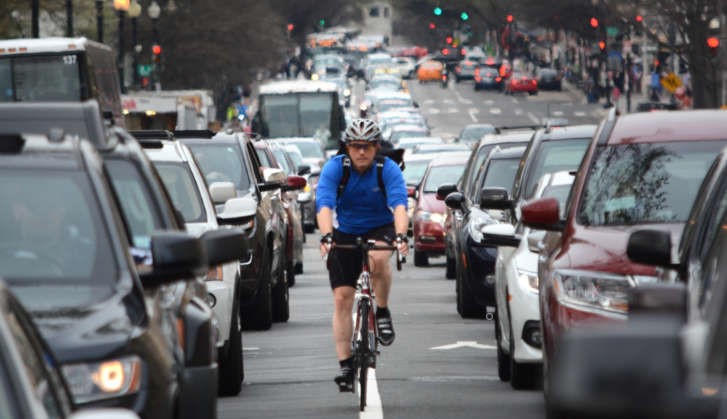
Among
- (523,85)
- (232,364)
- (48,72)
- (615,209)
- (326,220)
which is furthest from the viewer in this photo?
(523,85)

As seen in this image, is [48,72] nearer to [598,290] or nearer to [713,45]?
[598,290]

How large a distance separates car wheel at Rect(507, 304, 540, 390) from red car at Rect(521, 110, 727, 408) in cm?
125

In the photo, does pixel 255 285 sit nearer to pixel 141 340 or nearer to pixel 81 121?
pixel 81 121

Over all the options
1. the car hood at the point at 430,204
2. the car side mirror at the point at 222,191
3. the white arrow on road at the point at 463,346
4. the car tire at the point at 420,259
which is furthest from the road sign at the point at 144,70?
the car side mirror at the point at 222,191

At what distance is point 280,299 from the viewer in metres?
17.9

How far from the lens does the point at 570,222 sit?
977 cm

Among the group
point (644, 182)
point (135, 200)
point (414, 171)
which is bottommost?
point (414, 171)

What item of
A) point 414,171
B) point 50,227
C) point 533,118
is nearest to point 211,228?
point 50,227

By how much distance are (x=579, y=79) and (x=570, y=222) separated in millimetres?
117576

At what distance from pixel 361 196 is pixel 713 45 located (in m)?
52.7

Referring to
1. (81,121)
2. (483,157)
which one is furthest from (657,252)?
(483,157)

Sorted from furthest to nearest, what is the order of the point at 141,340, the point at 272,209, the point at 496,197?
the point at 272,209 < the point at 496,197 < the point at 141,340

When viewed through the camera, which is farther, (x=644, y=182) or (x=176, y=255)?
(x=644, y=182)

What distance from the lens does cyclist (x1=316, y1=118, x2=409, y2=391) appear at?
39.0 ft
